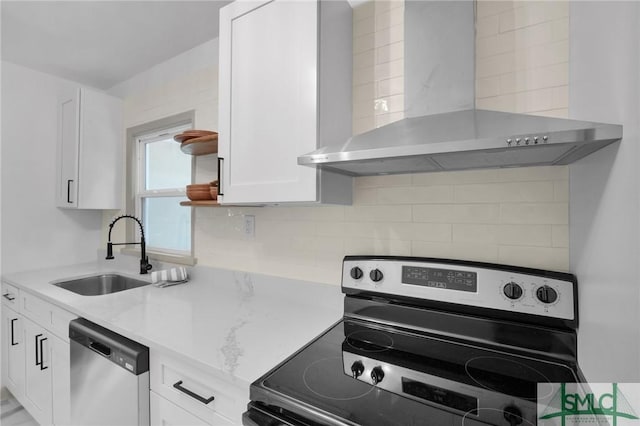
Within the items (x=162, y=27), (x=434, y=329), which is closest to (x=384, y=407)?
(x=434, y=329)

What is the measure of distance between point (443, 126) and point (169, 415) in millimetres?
1364

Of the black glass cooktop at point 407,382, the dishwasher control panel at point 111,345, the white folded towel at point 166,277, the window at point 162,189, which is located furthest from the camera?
the window at point 162,189

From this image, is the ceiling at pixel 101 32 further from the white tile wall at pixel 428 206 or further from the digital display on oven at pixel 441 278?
the digital display on oven at pixel 441 278

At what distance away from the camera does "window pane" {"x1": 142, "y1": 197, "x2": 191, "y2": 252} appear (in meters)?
2.31

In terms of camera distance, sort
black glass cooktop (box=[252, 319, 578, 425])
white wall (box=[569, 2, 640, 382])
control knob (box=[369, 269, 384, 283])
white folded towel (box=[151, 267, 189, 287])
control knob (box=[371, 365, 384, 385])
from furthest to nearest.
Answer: white folded towel (box=[151, 267, 189, 287]), control knob (box=[369, 269, 384, 283]), control knob (box=[371, 365, 384, 385]), black glass cooktop (box=[252, 319, 578, 425]), white wall (box=[569, 2, 640, 382])

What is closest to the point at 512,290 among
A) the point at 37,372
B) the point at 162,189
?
the point at 162,189

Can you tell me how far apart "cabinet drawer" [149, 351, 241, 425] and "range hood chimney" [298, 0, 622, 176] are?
0.78m

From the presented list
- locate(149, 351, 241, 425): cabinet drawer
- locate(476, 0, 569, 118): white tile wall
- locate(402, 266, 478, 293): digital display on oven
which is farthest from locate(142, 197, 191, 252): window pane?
locate(476, 0, 569, 118): white tile wall

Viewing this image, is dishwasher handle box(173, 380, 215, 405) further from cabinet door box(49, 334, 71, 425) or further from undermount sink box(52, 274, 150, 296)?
undermount sink box(52, 274, 150, 296)

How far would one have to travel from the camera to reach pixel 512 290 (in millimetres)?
1020

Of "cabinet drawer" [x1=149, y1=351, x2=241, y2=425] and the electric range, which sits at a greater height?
the electric range

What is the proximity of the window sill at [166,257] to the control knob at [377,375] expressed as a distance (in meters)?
1.52

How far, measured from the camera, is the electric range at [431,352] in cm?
75

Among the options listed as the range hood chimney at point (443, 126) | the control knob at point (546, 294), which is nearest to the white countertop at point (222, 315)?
the range hood chimney at point (443, 126)
